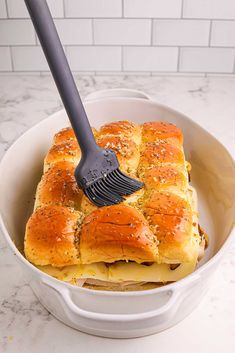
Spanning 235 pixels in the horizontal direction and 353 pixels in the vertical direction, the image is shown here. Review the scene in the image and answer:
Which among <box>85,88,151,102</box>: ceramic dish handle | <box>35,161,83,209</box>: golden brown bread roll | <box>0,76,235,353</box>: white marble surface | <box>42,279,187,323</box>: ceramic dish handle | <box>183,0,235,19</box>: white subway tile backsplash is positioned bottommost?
<box>0,76,235,353</box>: white marble surface

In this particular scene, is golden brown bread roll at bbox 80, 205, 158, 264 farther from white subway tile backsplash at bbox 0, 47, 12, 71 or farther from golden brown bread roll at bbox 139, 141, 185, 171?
white subway tile backsplash at bbox 0, 47, 12, 71

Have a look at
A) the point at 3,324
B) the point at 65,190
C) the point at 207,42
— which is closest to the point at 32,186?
the point at 65,190

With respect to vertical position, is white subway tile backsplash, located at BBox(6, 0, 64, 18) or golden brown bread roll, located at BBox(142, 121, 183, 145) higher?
white subway tile backsplash, located at BBox(6, 0, 64, 18)

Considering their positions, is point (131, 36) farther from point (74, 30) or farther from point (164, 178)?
point (164, 178)

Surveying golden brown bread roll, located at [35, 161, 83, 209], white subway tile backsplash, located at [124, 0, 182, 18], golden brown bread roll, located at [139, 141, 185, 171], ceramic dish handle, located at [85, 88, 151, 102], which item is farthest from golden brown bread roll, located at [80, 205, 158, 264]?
white subway tile backsplash, located at [124, 0, 182, 18]

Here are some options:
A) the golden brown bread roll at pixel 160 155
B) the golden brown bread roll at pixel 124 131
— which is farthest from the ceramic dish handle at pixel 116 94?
the golden brown bread roll at pixel 160 155

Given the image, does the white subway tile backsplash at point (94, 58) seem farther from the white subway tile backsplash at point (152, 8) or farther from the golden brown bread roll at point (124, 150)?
the golden brown bread roll at point (124, 150)
